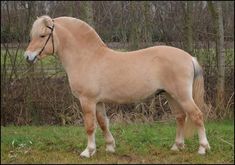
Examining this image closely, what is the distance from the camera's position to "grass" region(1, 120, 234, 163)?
19.6ft

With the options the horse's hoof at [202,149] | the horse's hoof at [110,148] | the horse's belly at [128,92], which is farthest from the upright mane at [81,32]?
the horse's hoof at [202,149]

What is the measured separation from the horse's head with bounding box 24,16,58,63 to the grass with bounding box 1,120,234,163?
1.45 m

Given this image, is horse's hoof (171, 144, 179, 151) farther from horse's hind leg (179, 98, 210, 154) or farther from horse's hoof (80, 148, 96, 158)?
horse's hoof (80, 148, 96, 158)

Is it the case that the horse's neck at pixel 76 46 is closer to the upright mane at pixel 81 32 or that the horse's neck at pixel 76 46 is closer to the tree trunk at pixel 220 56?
the upright mane at pixel 81 32

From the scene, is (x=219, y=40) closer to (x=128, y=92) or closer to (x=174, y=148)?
(x=174, y=148)

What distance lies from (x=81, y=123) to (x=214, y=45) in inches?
163

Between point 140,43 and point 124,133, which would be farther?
point 140,43

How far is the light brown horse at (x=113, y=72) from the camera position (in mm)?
6055

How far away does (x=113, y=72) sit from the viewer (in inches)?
241

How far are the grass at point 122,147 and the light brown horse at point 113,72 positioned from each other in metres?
0.29

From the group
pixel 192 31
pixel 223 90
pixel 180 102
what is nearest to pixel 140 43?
pixel 192 31

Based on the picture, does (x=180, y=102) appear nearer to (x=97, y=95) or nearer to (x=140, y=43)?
(x=97, y=95)

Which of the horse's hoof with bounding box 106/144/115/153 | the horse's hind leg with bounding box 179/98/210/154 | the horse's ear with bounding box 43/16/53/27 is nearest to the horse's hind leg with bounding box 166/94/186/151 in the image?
the horse's hind leg with bounding box 179/98/210/154

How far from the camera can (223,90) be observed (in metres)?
10.8
